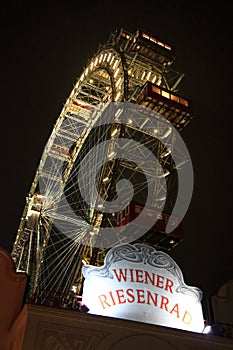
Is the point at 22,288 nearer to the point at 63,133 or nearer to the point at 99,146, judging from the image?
the point at 99,146

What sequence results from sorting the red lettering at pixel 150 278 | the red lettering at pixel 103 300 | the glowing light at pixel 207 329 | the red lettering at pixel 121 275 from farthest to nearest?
the red lettering at pixel 150 278, the red lettering at pixel 121 275, the glowing light at pixel 207 329, the red lettering at pixel 103 300

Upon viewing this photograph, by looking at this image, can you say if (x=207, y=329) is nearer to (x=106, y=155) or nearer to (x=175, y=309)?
(x=175, y=309)

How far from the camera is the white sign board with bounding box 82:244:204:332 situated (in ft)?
27.2

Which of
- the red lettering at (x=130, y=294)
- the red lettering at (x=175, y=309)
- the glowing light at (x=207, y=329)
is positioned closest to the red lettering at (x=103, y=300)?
the red lettering at (x=130, y=294)

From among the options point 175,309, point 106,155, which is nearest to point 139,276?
point 175,309

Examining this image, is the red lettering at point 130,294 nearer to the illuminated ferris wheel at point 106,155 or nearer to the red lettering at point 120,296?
the red lettering at point 120,296

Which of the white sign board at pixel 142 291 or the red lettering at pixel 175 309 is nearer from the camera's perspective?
the white sign board at pixel 142 291

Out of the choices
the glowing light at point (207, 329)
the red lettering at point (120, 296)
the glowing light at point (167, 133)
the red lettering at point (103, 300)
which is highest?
the glowing light at point (167, 133)

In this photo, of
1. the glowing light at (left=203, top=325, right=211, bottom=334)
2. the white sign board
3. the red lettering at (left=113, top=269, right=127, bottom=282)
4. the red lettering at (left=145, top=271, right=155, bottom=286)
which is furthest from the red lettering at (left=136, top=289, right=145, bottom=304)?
the glowing light at (left=203, top=325, right=211, bottom=334)

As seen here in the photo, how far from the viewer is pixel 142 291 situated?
8.58m

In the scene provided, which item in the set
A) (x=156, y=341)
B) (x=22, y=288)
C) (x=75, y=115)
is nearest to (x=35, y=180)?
(x=75, y=115)

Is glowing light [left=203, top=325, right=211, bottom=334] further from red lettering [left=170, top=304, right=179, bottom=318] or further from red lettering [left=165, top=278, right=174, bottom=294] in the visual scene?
red lettering [left=165, top=278, right=174, bottom=294]

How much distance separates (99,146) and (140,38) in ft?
20.4

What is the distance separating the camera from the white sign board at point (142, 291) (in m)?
8.29
